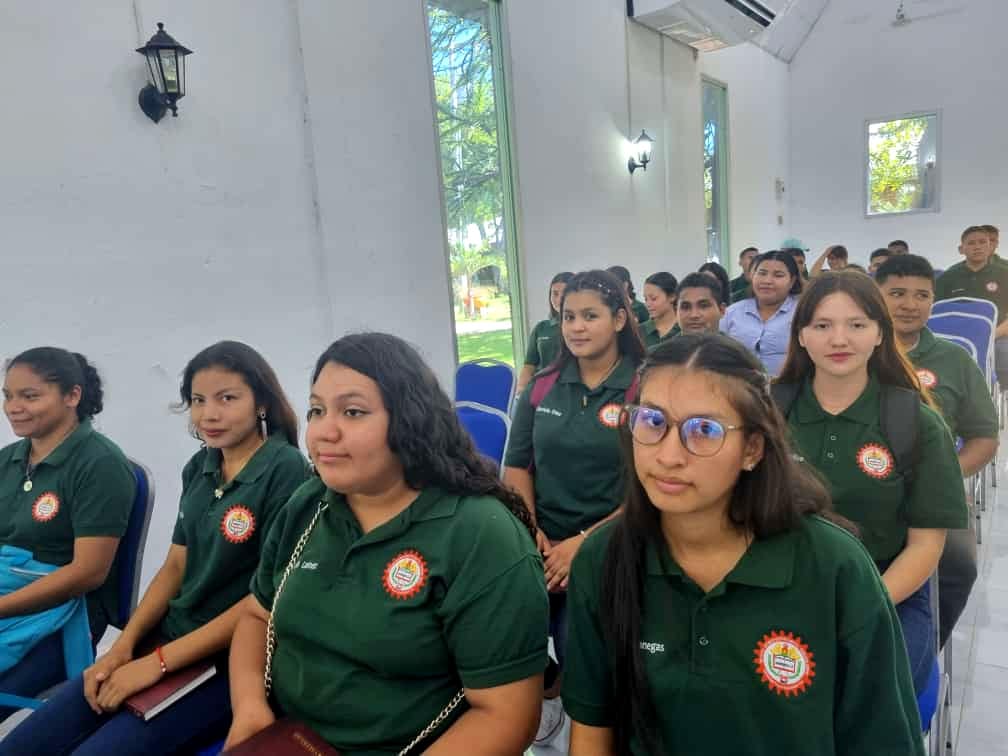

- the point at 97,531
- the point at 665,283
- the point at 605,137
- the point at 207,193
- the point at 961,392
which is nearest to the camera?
the point at 97,531

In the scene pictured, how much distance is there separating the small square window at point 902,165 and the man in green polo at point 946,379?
25.2 feet

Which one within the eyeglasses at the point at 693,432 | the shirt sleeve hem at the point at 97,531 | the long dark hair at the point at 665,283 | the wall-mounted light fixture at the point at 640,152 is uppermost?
the wall-mounted light fixture at the point at 640,152

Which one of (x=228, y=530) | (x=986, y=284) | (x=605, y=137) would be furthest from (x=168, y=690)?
(x=986, y=284)

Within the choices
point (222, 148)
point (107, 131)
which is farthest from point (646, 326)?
point (107, 131)

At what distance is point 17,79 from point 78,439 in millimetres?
1552

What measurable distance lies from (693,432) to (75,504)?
1.63 meters

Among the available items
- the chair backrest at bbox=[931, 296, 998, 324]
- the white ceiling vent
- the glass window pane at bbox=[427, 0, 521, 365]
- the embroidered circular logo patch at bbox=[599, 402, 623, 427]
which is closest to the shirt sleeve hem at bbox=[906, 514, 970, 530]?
the embroidered circular logo patch at bbox=[599, 402, 623, 427]

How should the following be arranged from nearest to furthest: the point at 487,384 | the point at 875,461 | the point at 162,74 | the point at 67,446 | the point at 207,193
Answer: the point at 875,461, the point at 67,446, the point at 162,74, the point at 207,193, the point at 487,384

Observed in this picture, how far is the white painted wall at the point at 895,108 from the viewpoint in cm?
825

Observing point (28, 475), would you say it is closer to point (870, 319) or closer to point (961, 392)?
point (870, 319)

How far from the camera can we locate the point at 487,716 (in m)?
1.07

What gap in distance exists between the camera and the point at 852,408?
160 centimetres

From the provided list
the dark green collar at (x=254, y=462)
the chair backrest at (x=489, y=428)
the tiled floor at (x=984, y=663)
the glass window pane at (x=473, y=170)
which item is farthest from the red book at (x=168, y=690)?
the glass window pane at (x=473, y=170)

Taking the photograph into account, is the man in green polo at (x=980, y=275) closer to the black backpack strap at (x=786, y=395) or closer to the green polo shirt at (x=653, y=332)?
the green polo shirt at (x=653, y=332)
